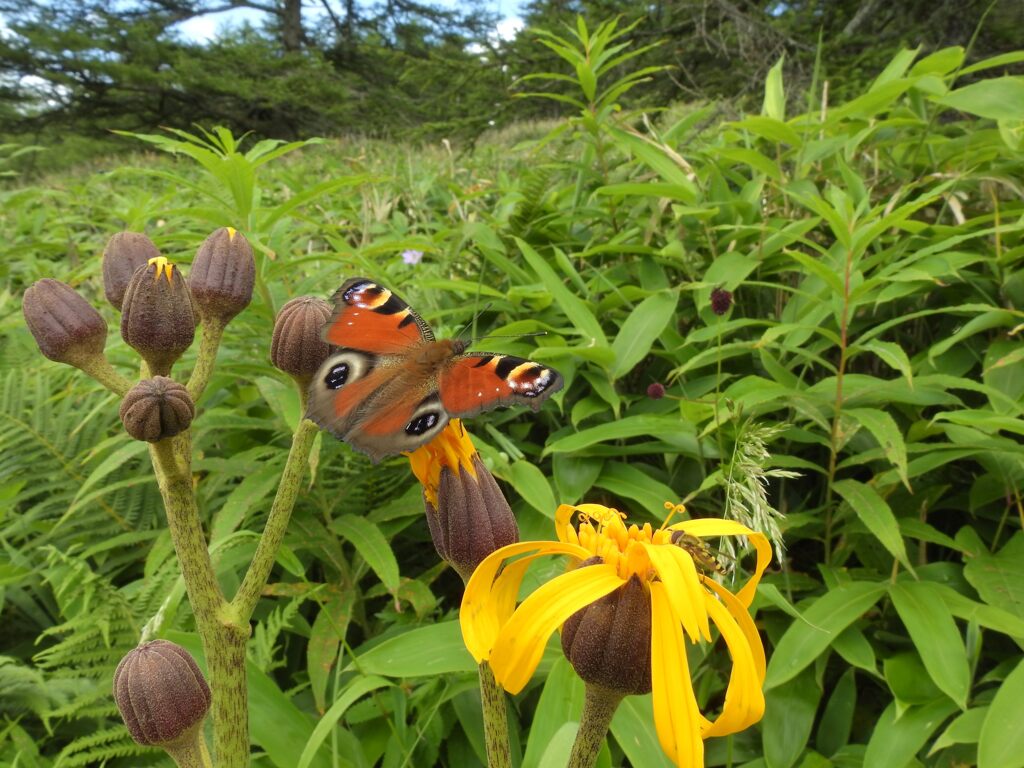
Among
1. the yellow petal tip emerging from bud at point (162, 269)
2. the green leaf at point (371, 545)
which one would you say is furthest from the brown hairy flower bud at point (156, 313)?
the green leaf at point (371, 545)

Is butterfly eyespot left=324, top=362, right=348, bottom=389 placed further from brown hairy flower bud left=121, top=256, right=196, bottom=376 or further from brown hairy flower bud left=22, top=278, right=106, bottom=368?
brown hairy flower bud left=22, top=278, right=106, bottom=368

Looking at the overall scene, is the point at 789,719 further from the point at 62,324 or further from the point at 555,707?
the point at 62,324

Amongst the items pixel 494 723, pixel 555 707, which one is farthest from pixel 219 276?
pixel 555 707

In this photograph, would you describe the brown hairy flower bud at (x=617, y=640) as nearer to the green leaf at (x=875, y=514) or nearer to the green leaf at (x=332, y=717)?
the green leaf at (x=332, y=717)

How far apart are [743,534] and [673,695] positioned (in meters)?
0.17

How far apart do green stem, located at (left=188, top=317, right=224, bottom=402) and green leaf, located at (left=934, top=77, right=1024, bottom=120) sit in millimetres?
2473

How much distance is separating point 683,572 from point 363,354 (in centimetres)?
63

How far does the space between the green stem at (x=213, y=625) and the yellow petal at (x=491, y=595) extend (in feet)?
1.17

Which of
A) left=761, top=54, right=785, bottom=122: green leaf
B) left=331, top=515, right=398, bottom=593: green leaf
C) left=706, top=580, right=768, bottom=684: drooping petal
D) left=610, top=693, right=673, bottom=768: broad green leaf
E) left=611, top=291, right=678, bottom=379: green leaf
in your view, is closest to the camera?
left=706, top=580, right=768, bottom=684: drooping petal

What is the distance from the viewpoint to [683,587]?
0.68 meters

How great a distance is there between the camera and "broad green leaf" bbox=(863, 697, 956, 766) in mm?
1417

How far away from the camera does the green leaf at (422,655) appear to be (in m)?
1.48

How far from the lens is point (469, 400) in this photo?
3.23 ft

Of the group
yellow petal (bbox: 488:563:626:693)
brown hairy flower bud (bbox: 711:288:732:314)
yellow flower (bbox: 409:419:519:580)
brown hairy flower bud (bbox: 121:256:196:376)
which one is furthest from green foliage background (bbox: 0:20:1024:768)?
brown hairy flower bud (bbox: 121:256:196:376)
